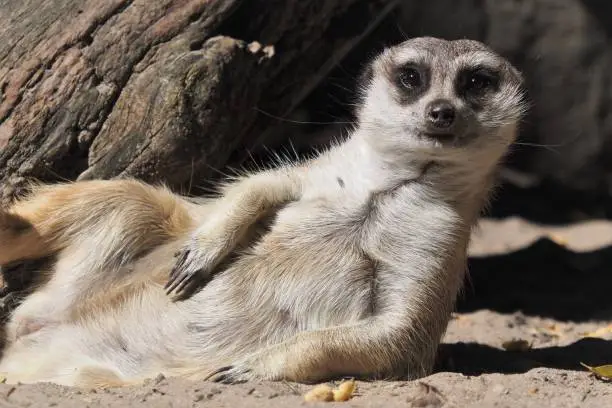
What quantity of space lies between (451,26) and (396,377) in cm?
333

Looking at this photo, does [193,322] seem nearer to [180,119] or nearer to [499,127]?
[180,119]

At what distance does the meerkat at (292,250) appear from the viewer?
3.59m

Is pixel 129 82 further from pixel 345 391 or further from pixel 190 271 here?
pixel 345 391

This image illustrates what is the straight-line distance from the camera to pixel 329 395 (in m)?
3.12

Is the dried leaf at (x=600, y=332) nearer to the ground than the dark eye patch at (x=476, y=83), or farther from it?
nearer to the ground

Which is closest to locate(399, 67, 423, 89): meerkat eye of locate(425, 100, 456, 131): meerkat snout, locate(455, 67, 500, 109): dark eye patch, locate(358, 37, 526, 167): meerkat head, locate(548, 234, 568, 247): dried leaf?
locate(358, 37, 526, 167): meerkat head

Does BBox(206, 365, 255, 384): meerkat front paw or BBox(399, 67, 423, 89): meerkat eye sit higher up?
BBox(399, 67, 423, 89): meerkat eye

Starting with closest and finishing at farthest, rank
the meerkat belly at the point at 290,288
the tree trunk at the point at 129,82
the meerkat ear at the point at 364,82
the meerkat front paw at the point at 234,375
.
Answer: the meerkat front paw at the point at 234,375
the meerkat belly at the point at 290,288
the tree trunk at the point at 129,82
the meerkat ear at the point at 364,82

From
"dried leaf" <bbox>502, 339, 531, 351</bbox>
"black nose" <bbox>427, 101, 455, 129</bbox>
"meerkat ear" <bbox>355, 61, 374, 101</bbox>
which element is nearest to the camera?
"black nose" <bbox>427, 101, 455, 129</bbox>

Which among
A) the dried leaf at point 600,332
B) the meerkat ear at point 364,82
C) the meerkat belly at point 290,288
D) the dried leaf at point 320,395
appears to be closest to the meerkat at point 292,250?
the meerkat belly at point 290,288

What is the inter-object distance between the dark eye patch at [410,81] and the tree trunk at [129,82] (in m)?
0.67

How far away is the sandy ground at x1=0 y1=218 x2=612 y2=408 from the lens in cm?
309

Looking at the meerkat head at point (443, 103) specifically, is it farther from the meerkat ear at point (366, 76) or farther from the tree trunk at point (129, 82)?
the tree trunk at point (129, 82)

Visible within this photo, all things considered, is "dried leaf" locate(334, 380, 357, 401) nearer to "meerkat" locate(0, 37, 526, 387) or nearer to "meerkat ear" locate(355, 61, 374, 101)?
"meerkat" locate(0, 37, 526, 387)
